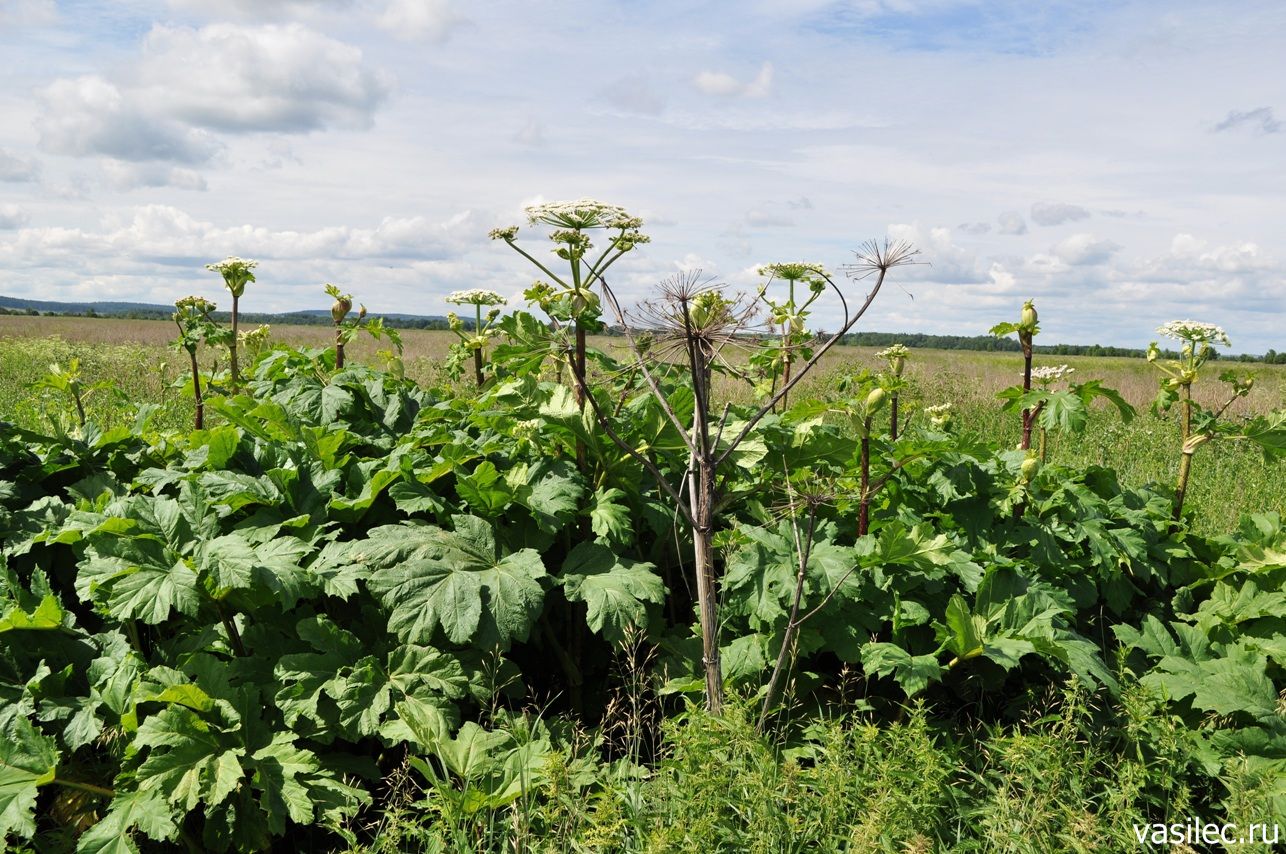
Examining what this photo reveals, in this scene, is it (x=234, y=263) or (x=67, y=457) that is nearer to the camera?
(x=67, y=457)

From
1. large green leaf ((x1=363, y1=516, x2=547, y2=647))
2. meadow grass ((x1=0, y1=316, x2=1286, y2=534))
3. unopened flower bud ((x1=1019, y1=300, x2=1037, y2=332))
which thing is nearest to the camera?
large green leaf ((x1=363, y1=516, x2=547, y2=647))

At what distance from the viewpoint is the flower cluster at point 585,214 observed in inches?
134

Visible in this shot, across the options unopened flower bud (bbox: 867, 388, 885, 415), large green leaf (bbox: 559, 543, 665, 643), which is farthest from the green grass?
unopened flower bud (bbox: 867, 388, 885, 415)

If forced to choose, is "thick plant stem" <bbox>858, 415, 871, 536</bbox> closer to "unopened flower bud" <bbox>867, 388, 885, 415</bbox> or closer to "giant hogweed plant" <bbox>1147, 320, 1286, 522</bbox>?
"unopened flower bud" <bbox>867, 388, 885, 415</bbox>

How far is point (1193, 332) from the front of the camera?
4.38m

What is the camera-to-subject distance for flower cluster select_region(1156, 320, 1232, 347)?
4332 millimetres

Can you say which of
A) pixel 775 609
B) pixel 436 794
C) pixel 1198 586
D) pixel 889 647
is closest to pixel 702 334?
pixel 775 609

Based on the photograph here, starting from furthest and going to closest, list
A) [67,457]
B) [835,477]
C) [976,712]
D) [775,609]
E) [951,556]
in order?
[67,457] < [835,477] < [976,712] < [951,556] < [775,609]

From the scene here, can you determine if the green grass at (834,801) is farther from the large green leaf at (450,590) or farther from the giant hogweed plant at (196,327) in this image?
the giant hogweed plant at (196,327)

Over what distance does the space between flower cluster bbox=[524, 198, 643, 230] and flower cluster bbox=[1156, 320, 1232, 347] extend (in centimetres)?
281

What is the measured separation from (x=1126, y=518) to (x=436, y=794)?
127 inches

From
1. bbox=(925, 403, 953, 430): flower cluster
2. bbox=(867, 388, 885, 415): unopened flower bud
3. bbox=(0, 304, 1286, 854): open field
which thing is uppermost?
bbox=(867, 388, 885, 415): unopened flower bud

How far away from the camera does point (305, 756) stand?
3033 millimetres

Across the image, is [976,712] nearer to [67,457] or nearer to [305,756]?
[305,756]
